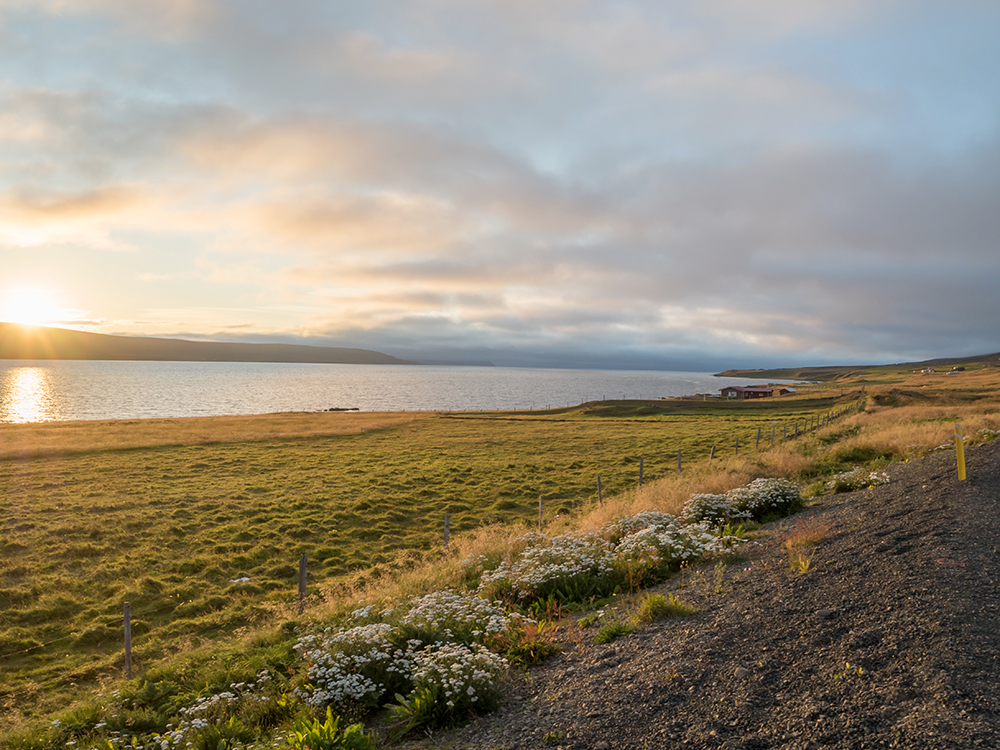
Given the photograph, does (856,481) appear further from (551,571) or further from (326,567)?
(326,567)

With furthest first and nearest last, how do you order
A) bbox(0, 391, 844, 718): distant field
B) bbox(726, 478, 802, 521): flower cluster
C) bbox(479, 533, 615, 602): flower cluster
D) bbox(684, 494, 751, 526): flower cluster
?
bbox(726, 478, 802, 521): flower cluster, bbox(684, 494, 751, 526): flower cluster, bbox(0, 391, 844, 718): distant field, bbox(479, 533, 615, 602): flower cluster

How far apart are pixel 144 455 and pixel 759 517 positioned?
39593 mm

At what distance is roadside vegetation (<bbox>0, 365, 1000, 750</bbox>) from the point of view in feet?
23.2

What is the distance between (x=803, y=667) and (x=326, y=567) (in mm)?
14617

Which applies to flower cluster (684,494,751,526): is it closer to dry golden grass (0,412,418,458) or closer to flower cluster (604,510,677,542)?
flower cluster (604,510,677,542)

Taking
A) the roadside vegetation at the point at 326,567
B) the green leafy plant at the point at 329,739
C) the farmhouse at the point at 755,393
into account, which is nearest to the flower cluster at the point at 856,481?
the roadside vegetation at the point at 326,567

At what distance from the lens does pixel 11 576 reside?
51.2ft

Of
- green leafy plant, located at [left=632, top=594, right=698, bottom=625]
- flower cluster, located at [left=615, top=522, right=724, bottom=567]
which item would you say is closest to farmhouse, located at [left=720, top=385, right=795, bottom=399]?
flower cluster, located at [left=615, top=522, right=724, bottom=567]

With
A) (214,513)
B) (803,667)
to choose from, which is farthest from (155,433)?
(803,667)

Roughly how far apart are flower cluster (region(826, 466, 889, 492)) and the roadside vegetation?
0.26 ft

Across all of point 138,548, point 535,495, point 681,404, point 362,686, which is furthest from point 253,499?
point 681,404

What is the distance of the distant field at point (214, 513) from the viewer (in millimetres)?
12820

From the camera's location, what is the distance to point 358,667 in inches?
269

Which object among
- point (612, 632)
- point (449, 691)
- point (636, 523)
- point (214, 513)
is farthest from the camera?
point (214, 513)
